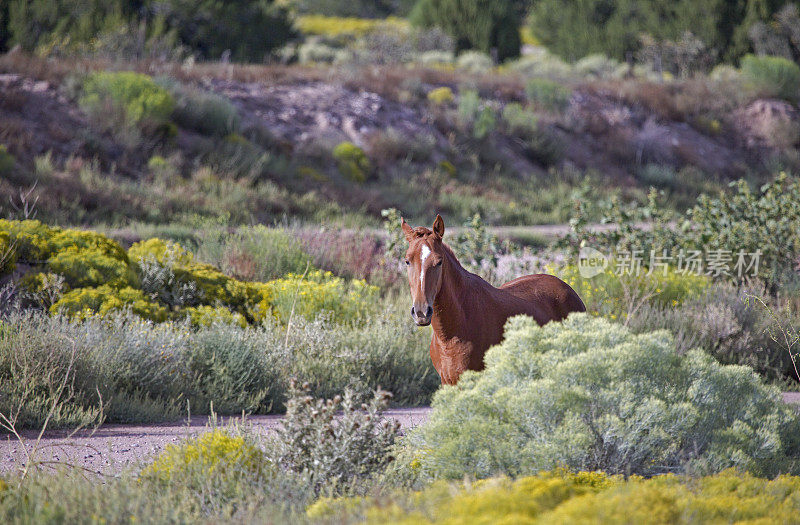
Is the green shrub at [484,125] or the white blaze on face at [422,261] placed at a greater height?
the white blaze on face at [422,261]

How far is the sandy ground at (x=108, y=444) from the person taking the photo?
465cm

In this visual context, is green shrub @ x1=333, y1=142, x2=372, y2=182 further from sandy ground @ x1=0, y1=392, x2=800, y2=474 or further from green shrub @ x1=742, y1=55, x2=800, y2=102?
green shrub @ x1=742, y1=55, x2=800, y2=102

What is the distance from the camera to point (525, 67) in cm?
4031

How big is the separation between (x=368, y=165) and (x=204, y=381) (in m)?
14.2

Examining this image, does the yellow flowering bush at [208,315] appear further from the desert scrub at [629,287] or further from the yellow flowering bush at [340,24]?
the yellow flowering bush at [340,24]

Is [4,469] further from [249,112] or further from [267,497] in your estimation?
[249,112]

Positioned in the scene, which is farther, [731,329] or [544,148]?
[544,148]

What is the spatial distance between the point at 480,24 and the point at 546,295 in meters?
44.6

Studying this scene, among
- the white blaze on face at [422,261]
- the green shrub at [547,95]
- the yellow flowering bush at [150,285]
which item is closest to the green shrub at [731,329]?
the yellow flowering bush at [150,285]

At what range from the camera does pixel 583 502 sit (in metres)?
2.79

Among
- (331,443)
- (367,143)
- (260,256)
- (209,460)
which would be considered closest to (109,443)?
(209,460)

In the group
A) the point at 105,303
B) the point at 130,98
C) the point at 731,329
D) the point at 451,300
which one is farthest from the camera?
the point at 130,98

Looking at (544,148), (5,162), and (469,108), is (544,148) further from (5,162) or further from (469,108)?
(5,162)

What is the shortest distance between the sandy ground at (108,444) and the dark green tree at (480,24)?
44.0 metres
